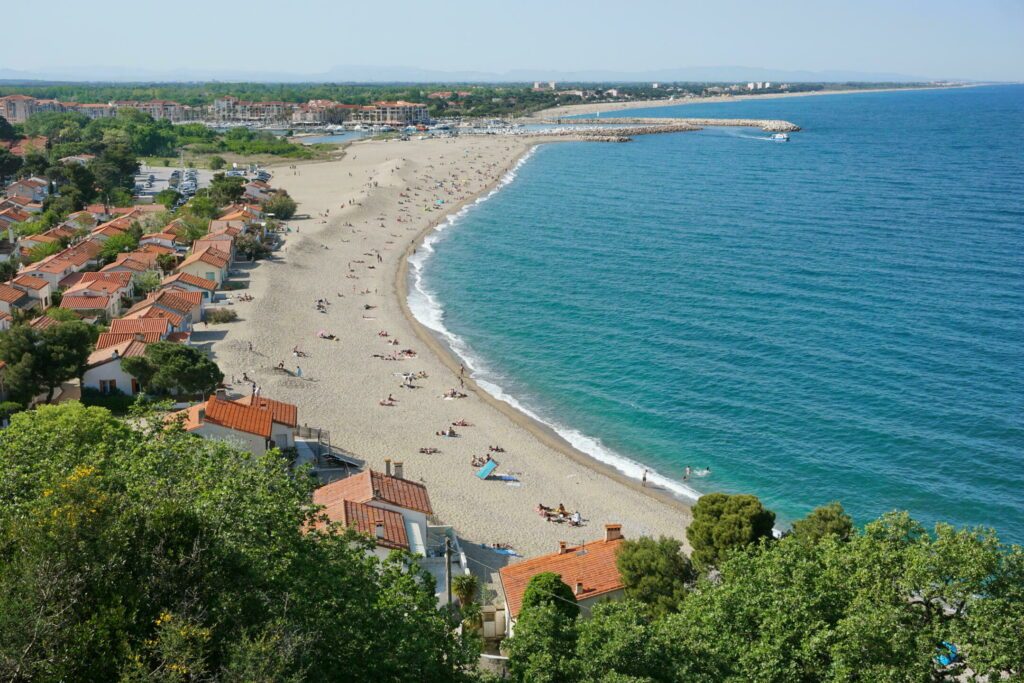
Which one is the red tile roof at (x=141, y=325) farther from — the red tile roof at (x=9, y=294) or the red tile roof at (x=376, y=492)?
the red tile roof at (x=376, y=492)

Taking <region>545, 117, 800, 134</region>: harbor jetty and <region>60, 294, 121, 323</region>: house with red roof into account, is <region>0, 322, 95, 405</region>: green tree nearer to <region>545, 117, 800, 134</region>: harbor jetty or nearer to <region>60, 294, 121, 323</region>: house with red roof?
<region>60, 294, 121, 323</region>: house with red roof

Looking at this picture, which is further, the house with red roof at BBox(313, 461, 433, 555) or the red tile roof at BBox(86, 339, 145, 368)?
the red tile roof at BBox(86, 339, 145, 368)

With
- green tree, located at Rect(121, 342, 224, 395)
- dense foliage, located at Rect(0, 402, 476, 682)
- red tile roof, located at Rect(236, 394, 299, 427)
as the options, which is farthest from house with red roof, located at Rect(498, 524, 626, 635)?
green tree, located at Rect(121, 342, 224, 395)

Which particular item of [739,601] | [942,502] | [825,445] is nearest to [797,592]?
[739,601]

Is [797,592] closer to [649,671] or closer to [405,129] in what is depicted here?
[649,671]

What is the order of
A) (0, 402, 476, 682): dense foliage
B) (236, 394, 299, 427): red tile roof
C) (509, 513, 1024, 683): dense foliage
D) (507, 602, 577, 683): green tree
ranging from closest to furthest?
(0, 402, 476, 682): dense foliage
(507, 602, 577, 683): green tree
(509, 513, 1024, 683): dense foliage
(236, 394, 299, 427): red tile roof

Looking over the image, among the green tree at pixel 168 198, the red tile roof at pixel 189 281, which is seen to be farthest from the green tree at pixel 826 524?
the green tree at pixel 168 198

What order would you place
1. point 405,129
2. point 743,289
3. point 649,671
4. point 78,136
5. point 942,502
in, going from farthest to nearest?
point 405,129 → point 78,136 → point 743,289 → point 942,502 → point 649,671
